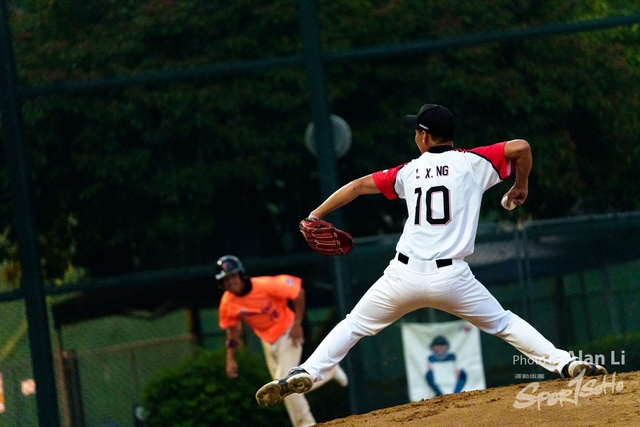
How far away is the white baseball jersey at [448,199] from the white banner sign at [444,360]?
3722mm

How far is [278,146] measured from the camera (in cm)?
937

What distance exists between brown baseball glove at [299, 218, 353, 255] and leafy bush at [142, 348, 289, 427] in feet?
11.8

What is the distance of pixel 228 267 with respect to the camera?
8.46 meters

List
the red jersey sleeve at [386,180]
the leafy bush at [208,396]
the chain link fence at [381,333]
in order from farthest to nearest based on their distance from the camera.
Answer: the leafy bush at [208,396] < the chain link fence at [381,333] < the red jersey sleeve at [386,180]

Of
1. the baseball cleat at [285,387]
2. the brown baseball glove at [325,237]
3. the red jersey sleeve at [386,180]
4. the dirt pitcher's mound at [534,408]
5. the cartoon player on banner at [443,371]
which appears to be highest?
the red jersey sleeve at [386,180]

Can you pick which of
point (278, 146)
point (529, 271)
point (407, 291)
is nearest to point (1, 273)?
point (278, 146)

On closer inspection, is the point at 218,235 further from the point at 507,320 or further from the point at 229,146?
the point at 507,320

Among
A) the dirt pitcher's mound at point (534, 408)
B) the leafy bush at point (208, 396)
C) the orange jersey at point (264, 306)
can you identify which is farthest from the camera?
the leafy bush at point (208, 396)

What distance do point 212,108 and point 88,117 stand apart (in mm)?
1176

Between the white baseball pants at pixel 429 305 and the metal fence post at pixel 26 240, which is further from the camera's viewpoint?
the metal fence post at pixel 26 240

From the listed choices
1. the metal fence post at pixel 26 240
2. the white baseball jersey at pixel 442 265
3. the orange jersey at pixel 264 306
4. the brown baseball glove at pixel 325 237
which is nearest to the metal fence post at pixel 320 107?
the orange jersey at pixel 264 306

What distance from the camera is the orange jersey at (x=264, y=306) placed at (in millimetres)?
8562

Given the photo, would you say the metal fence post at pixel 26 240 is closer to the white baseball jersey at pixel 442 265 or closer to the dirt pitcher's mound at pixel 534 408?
the dirt pitcher's mound at pixel 534 408

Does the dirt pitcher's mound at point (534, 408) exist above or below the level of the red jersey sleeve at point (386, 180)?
below
